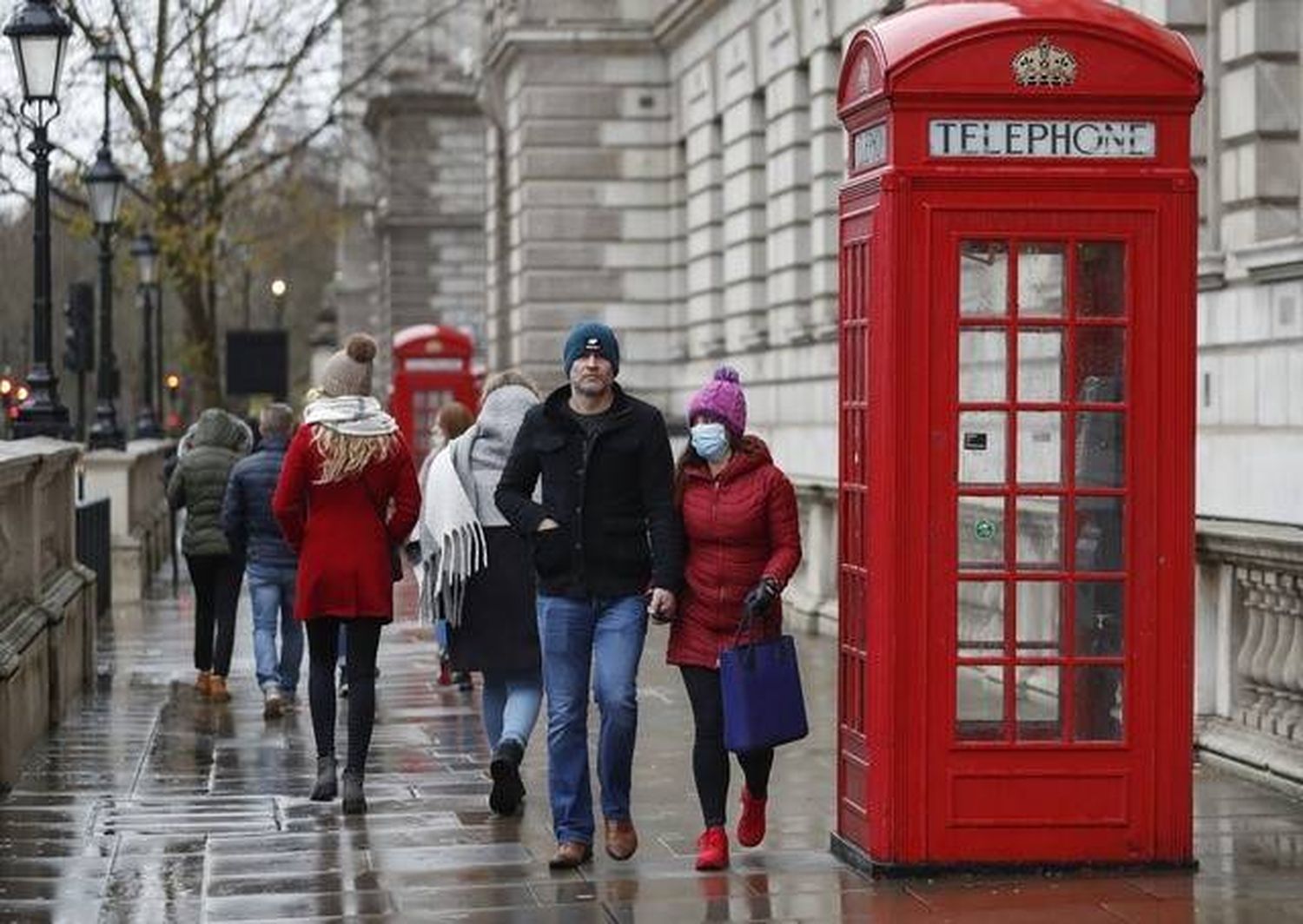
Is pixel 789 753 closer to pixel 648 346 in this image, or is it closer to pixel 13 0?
pixel 648 346

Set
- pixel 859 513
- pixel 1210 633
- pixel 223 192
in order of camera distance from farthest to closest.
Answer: pixel 223 192 → pixel 1210 633 → pixel 859 513

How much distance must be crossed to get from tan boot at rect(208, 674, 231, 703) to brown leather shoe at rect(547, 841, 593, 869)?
6.82 metres

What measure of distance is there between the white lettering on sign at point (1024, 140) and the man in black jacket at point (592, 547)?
1434 mm

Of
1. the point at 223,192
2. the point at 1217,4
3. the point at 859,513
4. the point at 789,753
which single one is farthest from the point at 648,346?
the point at 859,513

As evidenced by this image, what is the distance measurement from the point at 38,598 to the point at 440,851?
199 inches

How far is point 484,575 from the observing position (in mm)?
12117

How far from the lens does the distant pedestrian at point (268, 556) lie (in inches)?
612

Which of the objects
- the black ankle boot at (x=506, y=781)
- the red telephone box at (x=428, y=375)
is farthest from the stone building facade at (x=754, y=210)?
the black ankle boot at (x=506, y=781)

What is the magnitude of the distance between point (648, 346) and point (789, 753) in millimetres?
25170

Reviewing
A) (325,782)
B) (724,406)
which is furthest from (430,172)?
(724,406)

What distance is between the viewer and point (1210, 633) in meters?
13.0

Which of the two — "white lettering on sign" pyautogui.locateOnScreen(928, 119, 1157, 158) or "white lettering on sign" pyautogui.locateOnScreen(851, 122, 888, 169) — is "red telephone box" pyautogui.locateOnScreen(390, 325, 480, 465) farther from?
"white lettering on sign" pyautogui.locateOnScreen(928, 119, 1157, 158)

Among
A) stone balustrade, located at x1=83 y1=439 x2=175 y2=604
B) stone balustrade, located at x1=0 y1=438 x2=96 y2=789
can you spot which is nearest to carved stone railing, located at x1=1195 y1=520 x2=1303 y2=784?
stone balustrade, located at x1=0 y1=438 x2=96 y2=789

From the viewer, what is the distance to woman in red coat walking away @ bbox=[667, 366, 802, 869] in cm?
1005
